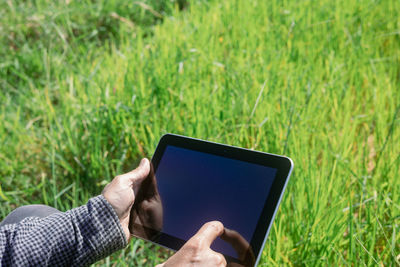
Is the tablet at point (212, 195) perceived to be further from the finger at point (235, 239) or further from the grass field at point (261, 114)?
the grass field at point (261, 114)

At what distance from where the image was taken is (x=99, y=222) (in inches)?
38.5

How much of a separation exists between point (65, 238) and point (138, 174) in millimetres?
249

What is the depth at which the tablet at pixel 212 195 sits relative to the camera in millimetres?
840

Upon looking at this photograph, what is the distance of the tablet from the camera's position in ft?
2.76

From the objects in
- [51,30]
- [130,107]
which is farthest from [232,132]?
[51,30]

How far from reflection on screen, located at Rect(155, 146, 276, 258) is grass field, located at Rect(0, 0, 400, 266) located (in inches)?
9.9

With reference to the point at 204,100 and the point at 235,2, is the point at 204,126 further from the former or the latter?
the point at 235,2

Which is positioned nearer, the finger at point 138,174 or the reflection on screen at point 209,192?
the reflection on screen at point 209,192

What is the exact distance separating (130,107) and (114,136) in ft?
0.47

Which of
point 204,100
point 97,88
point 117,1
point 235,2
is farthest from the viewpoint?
point 117,1

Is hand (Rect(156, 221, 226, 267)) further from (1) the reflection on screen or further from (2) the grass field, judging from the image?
(2) the grass field

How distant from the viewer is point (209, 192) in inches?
37.6

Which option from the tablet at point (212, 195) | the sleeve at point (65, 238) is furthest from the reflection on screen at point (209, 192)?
the sleeve at point (65, 238)

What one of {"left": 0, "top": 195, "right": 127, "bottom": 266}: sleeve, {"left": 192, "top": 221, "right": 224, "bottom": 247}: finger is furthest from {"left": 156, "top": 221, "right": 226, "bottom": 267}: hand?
{"left": 0, "top": 195, "right": 127, "bottom": 266}: sleeve
